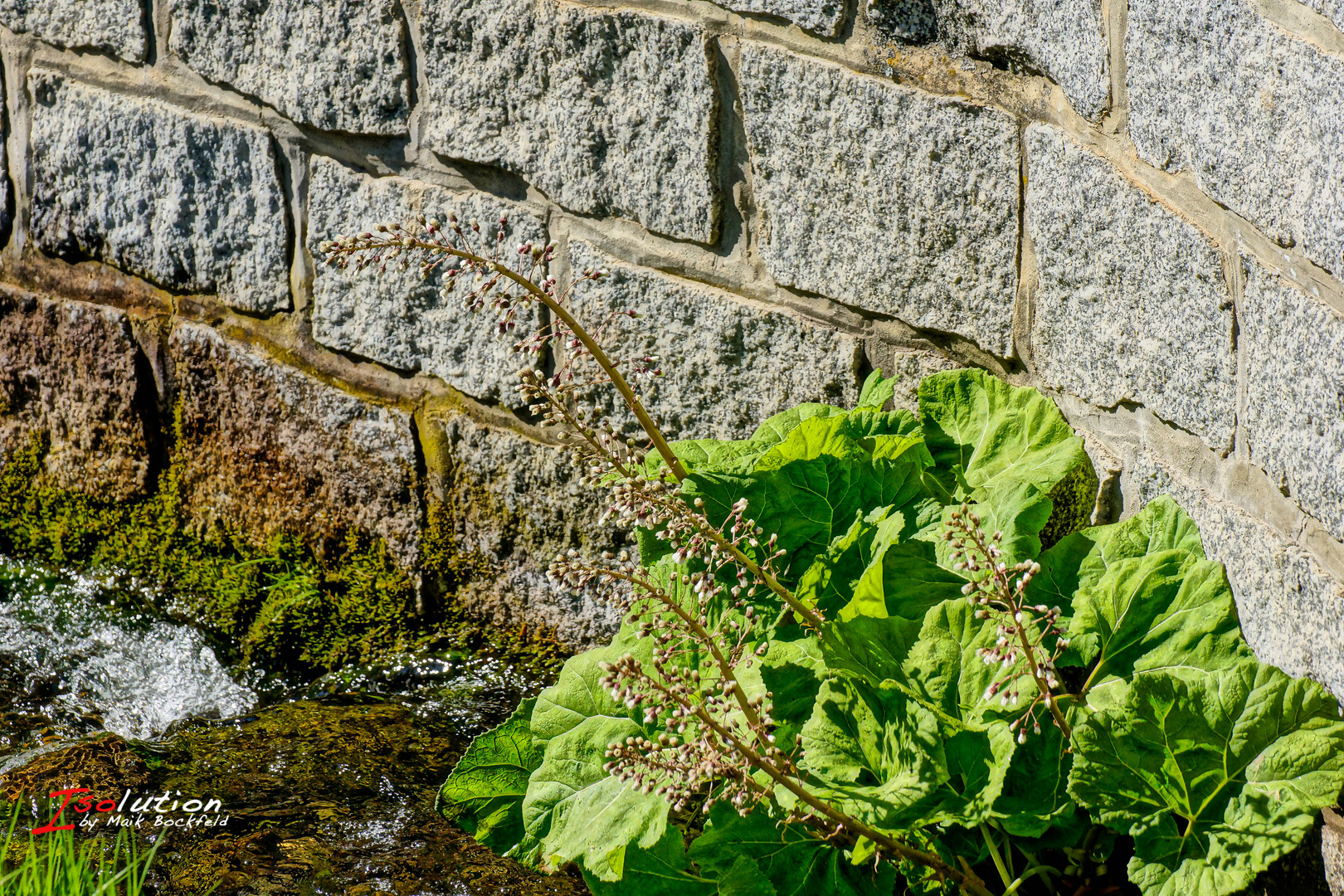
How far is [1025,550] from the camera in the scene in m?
1.56

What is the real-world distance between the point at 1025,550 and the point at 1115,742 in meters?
0.33

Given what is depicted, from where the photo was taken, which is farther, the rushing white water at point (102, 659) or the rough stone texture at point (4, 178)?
the rough stone texture at point (4, 178)

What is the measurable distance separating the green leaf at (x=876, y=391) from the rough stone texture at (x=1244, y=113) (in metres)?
0.53

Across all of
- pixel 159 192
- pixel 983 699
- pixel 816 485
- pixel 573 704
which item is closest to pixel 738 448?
pixel 816 485

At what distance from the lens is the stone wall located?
1.34 m

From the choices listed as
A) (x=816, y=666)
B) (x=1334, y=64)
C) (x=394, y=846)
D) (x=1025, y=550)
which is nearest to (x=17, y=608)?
(x=394, y=846)

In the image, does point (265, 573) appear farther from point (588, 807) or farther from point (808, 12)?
point (808, 12)

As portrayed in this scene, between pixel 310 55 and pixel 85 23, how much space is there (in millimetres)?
690

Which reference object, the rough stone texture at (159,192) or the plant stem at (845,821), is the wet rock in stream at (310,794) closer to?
the plant stem at (845,821)

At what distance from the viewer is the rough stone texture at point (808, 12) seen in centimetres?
182

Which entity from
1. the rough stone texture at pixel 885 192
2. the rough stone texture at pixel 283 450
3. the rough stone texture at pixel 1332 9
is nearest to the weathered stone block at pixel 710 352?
the rough stone texture at pixel 885 192

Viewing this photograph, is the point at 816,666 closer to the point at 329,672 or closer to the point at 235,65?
the point at 329,672

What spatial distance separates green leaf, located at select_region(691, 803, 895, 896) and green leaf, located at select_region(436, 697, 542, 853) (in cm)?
37

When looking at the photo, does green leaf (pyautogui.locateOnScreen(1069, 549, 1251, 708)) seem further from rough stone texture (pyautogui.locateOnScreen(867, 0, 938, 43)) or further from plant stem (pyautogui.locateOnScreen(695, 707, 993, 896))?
rough stone texture (pyautogui.locateOnScreen(867, 0, 938, 43))
